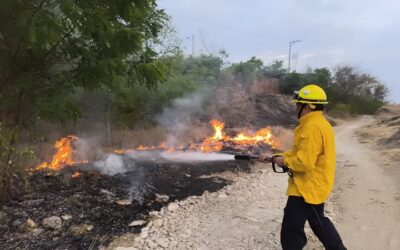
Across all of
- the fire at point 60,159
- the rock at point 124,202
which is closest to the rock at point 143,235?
the rock at point 124,202

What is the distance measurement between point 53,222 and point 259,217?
3.36 m

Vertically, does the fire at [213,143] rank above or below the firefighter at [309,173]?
below

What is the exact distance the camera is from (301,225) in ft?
13.9

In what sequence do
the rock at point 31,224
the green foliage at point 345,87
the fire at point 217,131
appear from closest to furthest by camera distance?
the rock at point 31,224 → the fire at point 217,131 → the green foliage at point 345,87

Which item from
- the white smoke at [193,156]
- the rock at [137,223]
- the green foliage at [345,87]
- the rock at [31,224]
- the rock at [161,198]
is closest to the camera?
the rock at [31,224]

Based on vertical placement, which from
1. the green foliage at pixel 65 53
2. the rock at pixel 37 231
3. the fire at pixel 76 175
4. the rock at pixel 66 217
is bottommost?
the rock at pixel 37 231

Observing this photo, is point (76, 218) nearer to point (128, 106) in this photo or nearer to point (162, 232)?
point (162, 232)

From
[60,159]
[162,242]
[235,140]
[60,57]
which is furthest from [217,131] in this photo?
[162,242]

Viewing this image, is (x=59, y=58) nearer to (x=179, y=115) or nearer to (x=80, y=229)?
(x=80, y=229)

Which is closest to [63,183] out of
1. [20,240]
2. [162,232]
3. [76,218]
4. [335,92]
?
[76,218]

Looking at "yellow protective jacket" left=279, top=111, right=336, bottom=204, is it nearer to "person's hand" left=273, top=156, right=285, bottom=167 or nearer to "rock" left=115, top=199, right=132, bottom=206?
"person's hand" left=273, top=156, right=285, bottom=167

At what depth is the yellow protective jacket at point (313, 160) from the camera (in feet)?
13.5

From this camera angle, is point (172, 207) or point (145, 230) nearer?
point (145, 230)

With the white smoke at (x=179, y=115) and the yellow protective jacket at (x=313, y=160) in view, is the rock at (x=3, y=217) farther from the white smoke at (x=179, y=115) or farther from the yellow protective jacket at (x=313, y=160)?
the white smoke at (x=179, y=115)
